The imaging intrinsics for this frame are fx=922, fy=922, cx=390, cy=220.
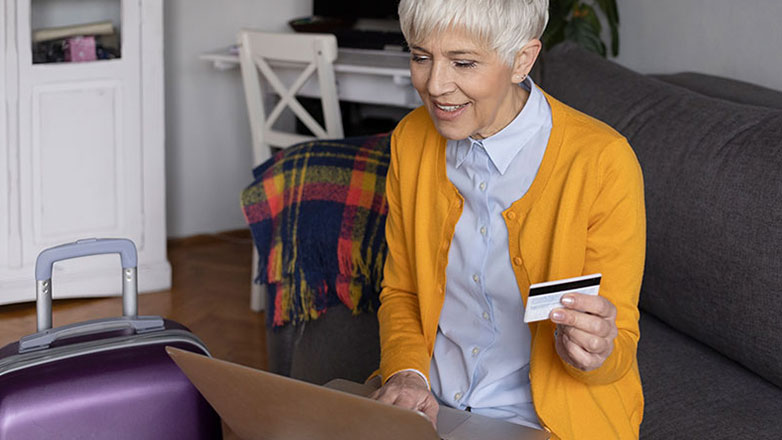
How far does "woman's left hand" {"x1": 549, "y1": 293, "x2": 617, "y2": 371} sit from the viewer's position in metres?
0.97

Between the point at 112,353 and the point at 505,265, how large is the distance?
54 centimetres

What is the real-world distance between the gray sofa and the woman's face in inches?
19.3

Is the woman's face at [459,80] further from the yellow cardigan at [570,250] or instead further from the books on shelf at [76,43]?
the books on shelf at [76,43]

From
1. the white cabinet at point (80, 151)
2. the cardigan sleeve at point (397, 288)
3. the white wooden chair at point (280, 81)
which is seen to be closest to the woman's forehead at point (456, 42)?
the cardigan sleeve at point (397, 288)

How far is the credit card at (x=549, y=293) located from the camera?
0.94 m

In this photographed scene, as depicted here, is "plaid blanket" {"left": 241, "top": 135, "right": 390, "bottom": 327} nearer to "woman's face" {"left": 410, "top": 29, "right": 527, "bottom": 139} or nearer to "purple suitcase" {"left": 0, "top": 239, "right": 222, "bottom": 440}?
"purple suitcase" {"left": 0, "top": 239, "right": 222, "bottom": 440}

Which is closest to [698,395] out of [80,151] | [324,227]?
[324,227]

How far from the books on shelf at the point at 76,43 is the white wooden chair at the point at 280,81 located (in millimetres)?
456

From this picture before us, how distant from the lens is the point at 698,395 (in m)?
1.46

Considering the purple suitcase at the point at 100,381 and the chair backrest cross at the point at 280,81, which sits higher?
the chair backrest cross at the point at 280,81

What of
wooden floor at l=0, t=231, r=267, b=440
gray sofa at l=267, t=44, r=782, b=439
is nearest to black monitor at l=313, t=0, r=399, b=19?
wooden floor at l=0, t=231, r=267, b=440

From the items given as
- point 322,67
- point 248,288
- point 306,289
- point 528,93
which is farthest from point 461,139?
point 248,288

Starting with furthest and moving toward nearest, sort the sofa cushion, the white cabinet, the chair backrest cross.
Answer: the white cabinet, the chair backrest cross, the sofa cushion

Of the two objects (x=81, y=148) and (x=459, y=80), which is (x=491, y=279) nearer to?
(x=459, y=80)
